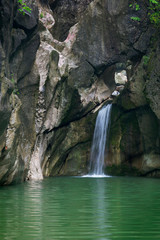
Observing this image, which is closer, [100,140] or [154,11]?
[154,11]

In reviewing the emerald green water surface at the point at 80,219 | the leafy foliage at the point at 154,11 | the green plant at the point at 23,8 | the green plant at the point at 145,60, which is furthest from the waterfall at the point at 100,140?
the emerald green water surface at the point at 80,219

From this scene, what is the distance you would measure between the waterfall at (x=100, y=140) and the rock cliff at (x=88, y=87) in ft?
1.21

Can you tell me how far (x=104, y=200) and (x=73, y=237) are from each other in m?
4.38

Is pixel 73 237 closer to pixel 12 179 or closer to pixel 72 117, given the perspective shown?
pixel 12 179

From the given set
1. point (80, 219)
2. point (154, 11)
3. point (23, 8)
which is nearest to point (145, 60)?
point (154, 11)

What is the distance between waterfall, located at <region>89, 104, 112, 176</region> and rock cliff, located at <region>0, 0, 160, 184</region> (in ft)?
1.21

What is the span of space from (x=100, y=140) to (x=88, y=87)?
3331 millimetres

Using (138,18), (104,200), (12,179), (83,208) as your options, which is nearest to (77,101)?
(138,18)

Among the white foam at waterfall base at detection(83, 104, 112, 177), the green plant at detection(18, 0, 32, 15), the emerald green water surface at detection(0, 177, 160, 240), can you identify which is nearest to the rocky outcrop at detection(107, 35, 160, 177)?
the white foam at waterfall base at detection(83, 104, 112, 177)

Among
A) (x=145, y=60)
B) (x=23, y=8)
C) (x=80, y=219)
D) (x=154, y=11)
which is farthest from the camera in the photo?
(x=154, y=11)

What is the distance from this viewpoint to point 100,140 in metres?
23.4

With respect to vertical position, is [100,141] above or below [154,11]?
below

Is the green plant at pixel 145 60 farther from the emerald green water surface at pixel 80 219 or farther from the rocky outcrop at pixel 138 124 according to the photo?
the emerald green water surface at pixel 80 219

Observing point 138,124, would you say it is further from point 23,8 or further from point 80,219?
A: point 80,219
